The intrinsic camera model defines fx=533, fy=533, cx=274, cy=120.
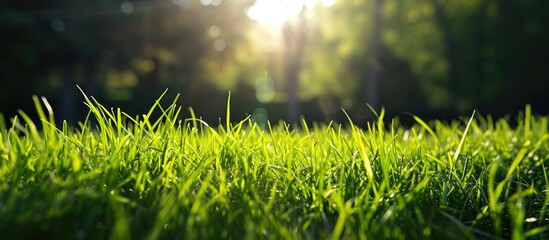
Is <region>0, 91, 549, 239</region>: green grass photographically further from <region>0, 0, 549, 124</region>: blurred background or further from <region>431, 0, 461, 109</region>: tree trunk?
<region>431, 0, 461, 109</region>: tree trunk

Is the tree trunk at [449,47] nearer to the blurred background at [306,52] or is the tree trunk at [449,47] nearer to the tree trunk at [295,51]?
the blurred background at [306,52]

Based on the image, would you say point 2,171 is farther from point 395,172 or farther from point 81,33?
point 81,33

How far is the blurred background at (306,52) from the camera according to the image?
718 inches

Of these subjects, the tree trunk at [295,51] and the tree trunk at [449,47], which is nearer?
the tree trunk at [449,47]

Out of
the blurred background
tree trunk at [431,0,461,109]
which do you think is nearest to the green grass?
the blurred background

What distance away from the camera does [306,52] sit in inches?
1174

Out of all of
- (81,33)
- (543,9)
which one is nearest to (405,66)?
(543,9)

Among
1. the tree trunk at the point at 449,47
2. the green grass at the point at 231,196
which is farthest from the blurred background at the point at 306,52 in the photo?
the green grass at the point at 231,196

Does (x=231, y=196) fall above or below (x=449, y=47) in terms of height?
above

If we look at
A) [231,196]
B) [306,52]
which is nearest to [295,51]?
[306,52]

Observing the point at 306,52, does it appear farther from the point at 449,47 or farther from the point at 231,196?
the point at 231,196

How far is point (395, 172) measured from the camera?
1.82 meters

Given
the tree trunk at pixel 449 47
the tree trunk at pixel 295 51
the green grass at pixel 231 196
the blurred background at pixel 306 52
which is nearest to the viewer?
the green grass at pixel 231 196

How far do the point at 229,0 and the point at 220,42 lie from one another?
227 cm
